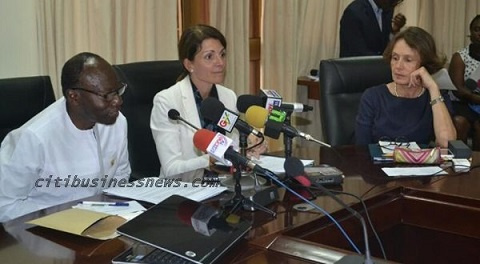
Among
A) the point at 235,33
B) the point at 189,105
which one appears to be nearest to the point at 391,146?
the point at 189,105

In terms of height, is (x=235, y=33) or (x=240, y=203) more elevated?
(x=235, y=33)

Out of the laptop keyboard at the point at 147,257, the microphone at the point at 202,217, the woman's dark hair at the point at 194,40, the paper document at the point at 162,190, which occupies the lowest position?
the laptop keyboard at the point at 147,257

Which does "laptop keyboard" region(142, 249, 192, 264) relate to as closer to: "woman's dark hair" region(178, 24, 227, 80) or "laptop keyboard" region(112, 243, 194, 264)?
"laptop keyboard" region(112, 243, 194, 264)

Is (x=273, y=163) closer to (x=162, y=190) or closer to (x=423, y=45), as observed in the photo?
(x=162, y=190)

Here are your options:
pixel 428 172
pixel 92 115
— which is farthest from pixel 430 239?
pixel 92 115

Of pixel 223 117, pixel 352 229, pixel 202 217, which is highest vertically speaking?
pixel 223 117

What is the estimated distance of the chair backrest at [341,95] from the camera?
293 cm

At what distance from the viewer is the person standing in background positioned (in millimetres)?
3991

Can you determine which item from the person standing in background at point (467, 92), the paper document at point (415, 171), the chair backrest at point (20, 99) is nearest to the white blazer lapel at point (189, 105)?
the chair backrest at point (20, 99)

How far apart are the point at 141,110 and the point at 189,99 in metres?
0.23

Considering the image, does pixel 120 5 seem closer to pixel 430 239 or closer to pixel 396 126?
pixel 396 126

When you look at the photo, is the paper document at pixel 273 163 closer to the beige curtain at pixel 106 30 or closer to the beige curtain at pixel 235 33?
the beige curtain at pixel 106 30

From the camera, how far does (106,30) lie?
3135 mm

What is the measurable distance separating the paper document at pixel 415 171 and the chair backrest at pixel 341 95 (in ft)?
2.41
